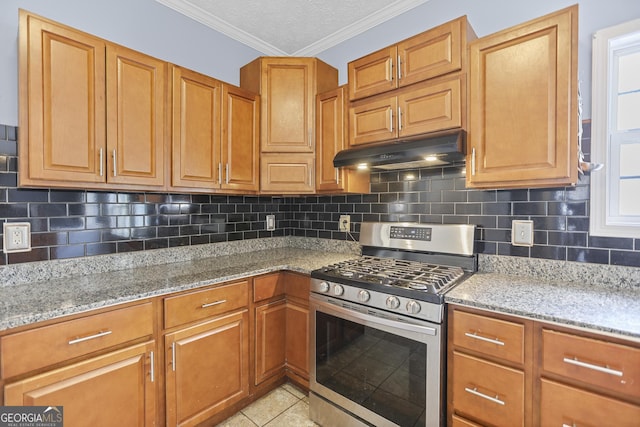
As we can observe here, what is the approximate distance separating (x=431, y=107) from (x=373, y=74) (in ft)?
1.57

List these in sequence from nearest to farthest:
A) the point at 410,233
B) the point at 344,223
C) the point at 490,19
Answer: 1. the point at 490,19
2. the point at 410,233
3. the point at 344,223

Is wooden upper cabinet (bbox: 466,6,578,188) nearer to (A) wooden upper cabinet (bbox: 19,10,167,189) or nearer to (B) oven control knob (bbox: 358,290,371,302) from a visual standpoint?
(B) oven control knob (bbox: 358,290,371,302)

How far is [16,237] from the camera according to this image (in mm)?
1538

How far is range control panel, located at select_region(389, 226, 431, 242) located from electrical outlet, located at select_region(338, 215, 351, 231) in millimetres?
450

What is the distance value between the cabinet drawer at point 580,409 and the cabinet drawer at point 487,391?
0.27ft

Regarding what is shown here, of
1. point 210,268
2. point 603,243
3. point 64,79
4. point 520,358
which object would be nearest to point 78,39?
point 64,79

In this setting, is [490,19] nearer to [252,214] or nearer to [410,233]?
[410,233]

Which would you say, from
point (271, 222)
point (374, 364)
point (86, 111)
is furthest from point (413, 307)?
point (86, 111)

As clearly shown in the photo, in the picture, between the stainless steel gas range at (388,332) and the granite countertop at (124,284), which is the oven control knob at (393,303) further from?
the granite countertop at (124,284)

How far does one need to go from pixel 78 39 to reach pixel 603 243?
111 inches

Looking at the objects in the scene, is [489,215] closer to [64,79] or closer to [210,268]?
[210,268]

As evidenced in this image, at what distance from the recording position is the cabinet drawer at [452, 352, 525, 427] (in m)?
1.23

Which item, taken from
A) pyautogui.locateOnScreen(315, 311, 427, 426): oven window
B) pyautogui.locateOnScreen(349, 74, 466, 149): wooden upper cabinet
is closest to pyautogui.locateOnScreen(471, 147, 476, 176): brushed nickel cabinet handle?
pyautogui.locateOnScreen(349, 74, 466, 149): wooden upper cabinet

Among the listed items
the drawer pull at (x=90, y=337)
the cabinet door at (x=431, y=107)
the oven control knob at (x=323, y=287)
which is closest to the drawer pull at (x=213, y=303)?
the drawer pull at (x=90, y=337)
